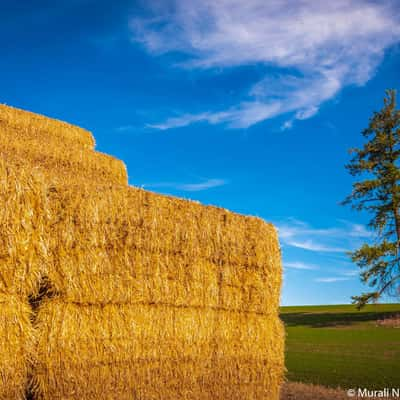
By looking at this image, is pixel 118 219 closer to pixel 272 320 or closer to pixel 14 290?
pixel 14 290

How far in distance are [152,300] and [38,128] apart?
24.1ft

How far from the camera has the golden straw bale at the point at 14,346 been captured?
6.52 metres

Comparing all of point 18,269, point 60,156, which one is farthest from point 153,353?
point 60,156

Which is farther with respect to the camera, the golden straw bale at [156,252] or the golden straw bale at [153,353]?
the golden straw bale at [156,252]

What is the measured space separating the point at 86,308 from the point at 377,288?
3276 cm

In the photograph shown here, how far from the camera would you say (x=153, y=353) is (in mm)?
8320

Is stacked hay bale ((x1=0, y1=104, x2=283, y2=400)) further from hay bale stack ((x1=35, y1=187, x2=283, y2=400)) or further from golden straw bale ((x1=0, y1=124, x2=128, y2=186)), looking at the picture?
golden straw bale ((x1=0, y1=124, x2=128, y2=186))

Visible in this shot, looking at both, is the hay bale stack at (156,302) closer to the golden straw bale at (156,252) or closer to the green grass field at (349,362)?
the golden straw bale at (156,252)

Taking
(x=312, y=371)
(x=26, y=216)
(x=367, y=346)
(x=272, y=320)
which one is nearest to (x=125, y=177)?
(x=272, y=320)

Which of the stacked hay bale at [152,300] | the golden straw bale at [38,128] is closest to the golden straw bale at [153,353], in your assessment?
the stacked hay bale at [152,300]

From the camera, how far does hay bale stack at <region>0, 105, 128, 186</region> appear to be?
11.3 metres

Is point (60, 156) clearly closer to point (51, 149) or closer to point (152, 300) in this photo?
point (51, 149)

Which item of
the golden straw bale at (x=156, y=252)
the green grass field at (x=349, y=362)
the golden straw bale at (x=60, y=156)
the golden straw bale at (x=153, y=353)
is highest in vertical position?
the golden straw bale at (x=60, y=156)

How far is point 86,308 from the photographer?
24.8 ft
